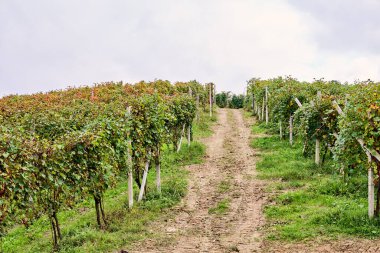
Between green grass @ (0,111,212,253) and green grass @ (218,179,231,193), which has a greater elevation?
green grass @ (218,179,231,193)

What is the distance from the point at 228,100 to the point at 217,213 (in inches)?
1449

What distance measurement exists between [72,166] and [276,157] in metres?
10.0

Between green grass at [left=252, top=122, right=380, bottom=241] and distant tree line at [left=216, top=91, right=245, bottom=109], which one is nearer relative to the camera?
green grass at [left=252, top=122, right=380, bottom=241]

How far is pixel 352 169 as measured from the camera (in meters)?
9.78

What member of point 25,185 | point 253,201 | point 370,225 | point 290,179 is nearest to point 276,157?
point 290,179

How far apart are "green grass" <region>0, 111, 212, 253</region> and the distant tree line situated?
107ft

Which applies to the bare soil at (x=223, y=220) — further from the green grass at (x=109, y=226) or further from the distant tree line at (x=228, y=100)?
the distant tree line at (x=228, y=100)

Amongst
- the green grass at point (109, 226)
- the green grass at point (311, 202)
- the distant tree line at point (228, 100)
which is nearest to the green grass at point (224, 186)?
the green grass at point (109, 226)

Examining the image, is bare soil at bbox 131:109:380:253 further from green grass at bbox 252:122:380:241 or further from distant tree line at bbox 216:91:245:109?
distant tree line at bbox 216:91:245:109

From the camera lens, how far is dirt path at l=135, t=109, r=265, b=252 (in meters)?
8.55

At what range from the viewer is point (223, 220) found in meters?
10.2

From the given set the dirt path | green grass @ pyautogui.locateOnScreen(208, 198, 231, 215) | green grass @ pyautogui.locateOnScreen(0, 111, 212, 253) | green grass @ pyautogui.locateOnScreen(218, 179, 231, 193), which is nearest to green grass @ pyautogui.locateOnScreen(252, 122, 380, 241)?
the dirt path

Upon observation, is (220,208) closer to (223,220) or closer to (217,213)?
(217,213)

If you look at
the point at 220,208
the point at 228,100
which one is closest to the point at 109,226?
the point at 220,208
